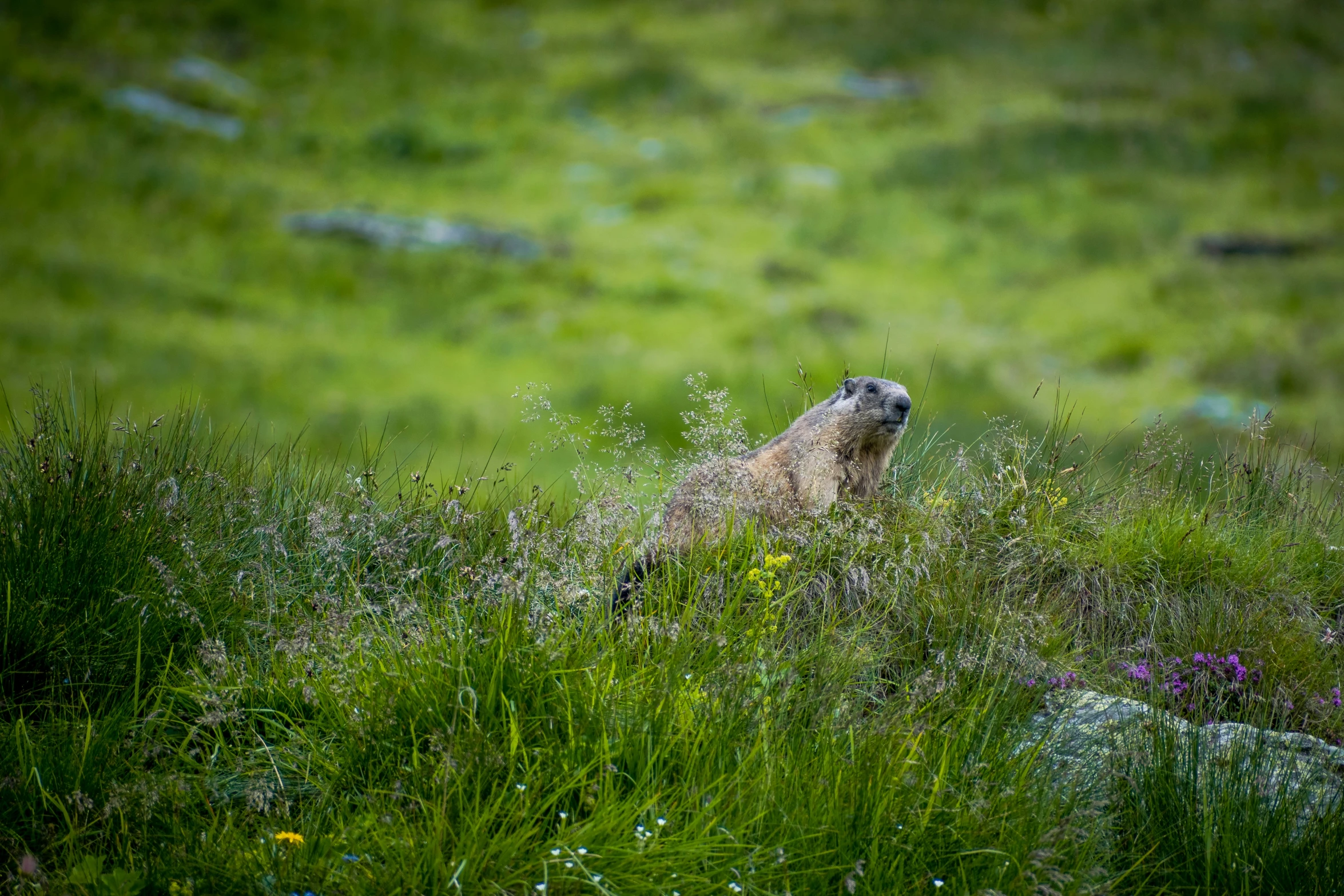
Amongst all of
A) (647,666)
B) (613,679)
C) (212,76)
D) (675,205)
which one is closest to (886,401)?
(647,666)

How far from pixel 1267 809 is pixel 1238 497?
328 centimetres

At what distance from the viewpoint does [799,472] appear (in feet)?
23.8

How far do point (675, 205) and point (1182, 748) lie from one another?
88.1 feet

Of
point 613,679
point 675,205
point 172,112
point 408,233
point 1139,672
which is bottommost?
point 408,233

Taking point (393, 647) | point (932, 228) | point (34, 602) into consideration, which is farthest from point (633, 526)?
point (932, 228)

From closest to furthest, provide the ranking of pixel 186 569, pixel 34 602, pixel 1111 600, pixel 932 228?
pixel 34 602 < pixel 186 569 < pixel 1111 600 < pixel 932 228

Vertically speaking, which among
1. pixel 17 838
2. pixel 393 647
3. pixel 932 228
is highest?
pixel 393 647

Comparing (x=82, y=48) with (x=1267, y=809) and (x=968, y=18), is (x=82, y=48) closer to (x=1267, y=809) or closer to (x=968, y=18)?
(x=968, y=18)

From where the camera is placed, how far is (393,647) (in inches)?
204

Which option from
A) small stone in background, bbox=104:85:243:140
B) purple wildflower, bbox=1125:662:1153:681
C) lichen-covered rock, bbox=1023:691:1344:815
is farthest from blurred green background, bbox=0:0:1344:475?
lichen-covered rock, bbox=1023:691:1344:815

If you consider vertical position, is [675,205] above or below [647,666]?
below

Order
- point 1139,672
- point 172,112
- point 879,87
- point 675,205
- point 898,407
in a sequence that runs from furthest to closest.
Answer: point 879,87 → point 172,112 → point 675,205 → point 898,407 → point 1139,672

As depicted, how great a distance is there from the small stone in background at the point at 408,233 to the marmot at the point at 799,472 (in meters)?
20.6

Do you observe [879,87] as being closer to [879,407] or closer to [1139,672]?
[879,407]
